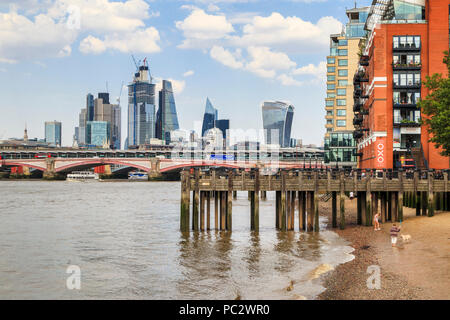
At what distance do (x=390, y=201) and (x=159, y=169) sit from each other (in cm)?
12554

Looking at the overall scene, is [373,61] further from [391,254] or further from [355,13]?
[355,13]

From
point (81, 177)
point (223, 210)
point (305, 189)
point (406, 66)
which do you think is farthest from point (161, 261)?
point (81, 177)

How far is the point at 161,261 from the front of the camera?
29656mm

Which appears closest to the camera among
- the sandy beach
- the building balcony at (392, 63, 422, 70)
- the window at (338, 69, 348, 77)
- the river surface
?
the sandy beach

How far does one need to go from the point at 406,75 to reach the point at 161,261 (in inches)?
1524

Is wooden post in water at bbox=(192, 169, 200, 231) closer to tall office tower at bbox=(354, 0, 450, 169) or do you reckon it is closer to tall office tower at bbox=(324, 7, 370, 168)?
tall office tower at bbox=(354, 0, 450, 169)

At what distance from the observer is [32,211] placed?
210 feet

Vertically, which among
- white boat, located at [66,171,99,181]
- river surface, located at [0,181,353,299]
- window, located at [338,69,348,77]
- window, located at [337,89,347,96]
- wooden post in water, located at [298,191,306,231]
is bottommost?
river surface, located at [0,181,353,299]

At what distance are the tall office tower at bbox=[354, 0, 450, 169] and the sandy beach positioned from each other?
20.1 meters

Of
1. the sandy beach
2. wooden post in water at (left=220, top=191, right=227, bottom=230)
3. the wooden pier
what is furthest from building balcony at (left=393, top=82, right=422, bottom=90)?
wooden post in water at (left=220, top=191, right=227, bottom=230)

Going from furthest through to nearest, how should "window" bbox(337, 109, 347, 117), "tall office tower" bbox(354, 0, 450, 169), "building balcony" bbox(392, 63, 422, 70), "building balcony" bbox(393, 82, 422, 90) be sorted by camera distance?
1. "window" bbox(337, 109, 347, 117)
2. "building balcony" bbox(393, 82, 422, 90)
3. "building balcony" bbox(392, 63, 422, 70)
4. "tall office tower" bbox(354, 0, 450, 169)

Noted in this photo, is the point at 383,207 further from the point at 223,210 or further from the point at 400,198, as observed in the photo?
the point at 223,210

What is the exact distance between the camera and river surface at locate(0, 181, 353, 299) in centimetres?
2289

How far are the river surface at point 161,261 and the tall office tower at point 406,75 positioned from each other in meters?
15.3
